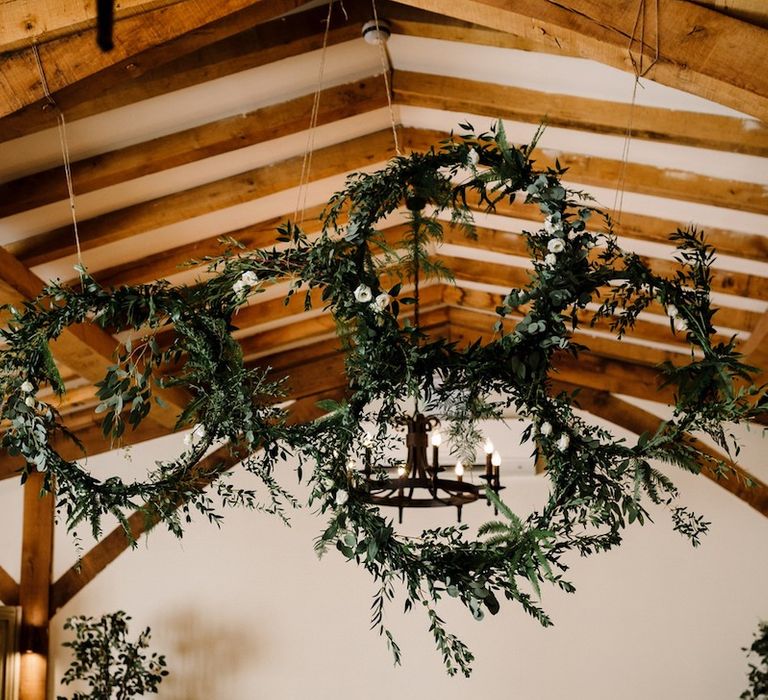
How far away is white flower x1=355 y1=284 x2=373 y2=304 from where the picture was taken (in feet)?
7.16

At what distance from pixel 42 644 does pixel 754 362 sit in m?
5.74

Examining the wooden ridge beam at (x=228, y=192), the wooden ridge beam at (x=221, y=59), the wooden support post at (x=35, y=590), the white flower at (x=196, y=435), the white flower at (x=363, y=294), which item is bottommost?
the white flower at (x=363, y=294)

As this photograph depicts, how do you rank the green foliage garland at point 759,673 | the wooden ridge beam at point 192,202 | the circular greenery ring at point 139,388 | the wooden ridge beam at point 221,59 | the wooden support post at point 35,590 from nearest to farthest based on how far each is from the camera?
the circular greenery ring at point 139,388
the wooden ridge beam at point 221,59
the wooden ridge beam at point 192,202
the green foliage garland at point 759,673
the wooden support post at point 35,590

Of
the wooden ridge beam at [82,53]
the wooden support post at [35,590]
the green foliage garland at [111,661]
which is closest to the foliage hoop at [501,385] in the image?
the wooden ridge beam at [82,53]

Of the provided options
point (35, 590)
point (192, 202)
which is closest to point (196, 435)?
point (192, 202)

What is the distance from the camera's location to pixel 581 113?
405 centimetres

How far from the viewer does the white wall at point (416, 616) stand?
23.1 feet

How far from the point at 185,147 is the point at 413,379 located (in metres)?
2.49

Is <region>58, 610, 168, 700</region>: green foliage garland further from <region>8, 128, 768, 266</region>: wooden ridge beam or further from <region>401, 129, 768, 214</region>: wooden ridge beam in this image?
<region>401, 129, 768, 214</region>: wooden ridge beam

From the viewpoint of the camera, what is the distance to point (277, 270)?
2.28 m

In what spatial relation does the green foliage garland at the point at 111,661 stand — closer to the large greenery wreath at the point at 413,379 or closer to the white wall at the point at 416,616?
the white wall at the point at 416,616

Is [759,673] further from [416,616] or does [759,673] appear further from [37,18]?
[37,18]

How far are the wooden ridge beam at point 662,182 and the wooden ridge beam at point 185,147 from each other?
0.51 metres

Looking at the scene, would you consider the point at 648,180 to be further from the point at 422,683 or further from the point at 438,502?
the point at 422,683
